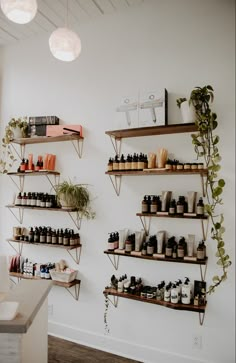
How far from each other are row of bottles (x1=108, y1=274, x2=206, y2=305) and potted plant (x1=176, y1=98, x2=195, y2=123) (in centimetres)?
127

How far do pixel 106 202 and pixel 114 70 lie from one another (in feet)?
4.08

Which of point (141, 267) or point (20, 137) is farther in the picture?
point (20, 137)

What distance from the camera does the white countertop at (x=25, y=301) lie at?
129 centimetres

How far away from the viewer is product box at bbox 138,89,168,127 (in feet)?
7.50

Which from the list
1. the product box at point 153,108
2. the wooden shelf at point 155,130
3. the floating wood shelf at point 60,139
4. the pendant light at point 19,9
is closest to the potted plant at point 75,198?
the floating wood shelf at point 60,139

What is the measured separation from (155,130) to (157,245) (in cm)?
94

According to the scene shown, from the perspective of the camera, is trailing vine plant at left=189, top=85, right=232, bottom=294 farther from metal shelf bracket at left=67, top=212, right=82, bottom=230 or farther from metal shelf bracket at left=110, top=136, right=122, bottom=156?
metal shelf bracket at left=67, top=212, right=82, bottom=230

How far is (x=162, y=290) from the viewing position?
2.24 m

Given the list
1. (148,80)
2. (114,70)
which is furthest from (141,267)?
(114,70)

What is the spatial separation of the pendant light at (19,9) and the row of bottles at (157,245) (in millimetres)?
1687

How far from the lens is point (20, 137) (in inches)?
116

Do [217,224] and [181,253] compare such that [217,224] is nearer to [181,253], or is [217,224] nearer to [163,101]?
[181,253]

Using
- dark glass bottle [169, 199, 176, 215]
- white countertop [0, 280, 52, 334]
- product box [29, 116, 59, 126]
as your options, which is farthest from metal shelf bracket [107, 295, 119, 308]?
product box [29, 116, 59, 126]

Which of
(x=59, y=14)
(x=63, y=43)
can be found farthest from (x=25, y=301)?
(x=59, y=14)
